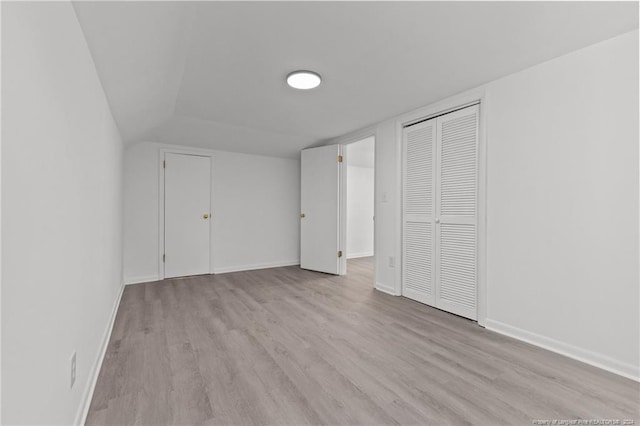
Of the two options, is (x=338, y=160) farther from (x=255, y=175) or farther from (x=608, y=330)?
(x=608, y=330)

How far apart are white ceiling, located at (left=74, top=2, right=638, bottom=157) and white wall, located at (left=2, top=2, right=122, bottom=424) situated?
31 cm

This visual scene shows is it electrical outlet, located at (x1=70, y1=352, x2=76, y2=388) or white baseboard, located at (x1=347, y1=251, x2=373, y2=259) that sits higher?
electrical outlet, located at (x1=70, y1=352, x2=76, y2=388)

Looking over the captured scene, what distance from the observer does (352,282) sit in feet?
13.2

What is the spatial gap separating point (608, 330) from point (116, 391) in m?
3.01

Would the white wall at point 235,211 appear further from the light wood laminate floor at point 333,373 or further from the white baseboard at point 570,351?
the white baseboard at point 570,351

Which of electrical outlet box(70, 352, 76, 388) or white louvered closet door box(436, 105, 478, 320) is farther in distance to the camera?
white louvered closet door box(436, 105, 478, 320)

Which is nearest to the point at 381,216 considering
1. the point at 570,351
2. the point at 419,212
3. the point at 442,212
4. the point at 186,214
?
the point at 419,212

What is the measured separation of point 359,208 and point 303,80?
4.44 meters

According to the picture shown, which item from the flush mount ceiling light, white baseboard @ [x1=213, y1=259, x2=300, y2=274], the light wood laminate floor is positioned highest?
the flush mount ceiling light

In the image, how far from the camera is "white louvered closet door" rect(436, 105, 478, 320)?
2.62 metres

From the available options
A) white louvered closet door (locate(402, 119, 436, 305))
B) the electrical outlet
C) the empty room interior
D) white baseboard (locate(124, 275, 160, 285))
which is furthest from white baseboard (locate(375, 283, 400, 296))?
white baseboard (locate(124, 275, 160, 285))

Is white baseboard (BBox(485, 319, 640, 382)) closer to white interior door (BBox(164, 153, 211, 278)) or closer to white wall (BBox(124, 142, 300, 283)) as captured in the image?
white wall (BBox(124, 142, 300, 283))

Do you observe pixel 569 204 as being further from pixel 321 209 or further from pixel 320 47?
pixel 321 209

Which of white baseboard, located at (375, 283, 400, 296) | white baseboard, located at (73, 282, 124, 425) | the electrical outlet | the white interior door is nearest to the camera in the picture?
the electrical outlet
